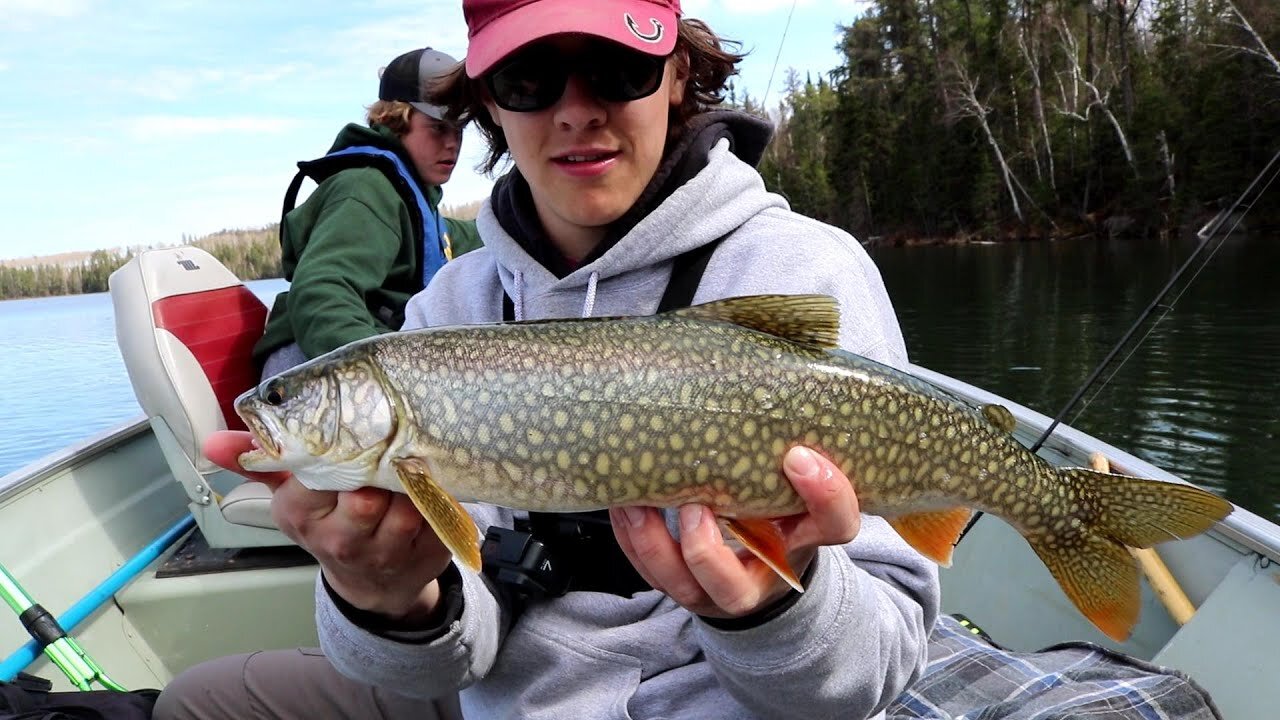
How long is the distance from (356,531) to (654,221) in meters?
1.17

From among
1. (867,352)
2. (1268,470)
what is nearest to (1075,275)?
(1268,470)

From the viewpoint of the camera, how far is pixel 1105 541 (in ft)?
7.00

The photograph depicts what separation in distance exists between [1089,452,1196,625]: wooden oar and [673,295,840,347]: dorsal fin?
2.17 meters

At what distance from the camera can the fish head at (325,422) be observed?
6.19 feet

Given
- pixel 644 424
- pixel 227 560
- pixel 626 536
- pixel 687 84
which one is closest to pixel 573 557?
pixel 626 536

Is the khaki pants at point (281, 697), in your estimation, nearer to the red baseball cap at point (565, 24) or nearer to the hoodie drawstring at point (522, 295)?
the hoodie drawstring at point (522, 295)

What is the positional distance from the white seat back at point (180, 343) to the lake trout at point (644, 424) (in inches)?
107

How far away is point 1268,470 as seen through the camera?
8930mm

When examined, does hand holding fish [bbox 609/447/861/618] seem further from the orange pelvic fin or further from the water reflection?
the water reflection

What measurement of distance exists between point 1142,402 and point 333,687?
12.1 m

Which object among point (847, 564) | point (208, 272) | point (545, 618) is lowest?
point (545, 618)

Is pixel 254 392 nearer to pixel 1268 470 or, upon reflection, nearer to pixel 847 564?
pixel 847 564

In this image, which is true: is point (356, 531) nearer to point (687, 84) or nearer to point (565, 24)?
point (565, 24)

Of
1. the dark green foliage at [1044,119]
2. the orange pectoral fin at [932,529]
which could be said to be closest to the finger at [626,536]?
the orange pectoral fin at [932,529]
